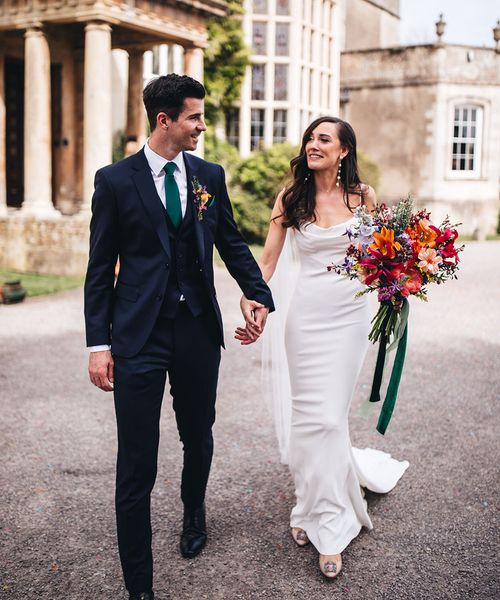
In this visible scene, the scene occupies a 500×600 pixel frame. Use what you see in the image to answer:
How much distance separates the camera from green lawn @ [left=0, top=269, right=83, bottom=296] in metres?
12.0

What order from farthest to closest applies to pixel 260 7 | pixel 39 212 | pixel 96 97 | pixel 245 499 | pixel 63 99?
pixel 260 7, pixel 63 99, pixel 39 212, pixel 96 97, pixel 245 499

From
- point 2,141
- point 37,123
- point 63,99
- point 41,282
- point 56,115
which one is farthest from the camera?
point 56,115

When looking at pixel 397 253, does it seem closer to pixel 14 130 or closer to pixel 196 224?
pixel 196 224

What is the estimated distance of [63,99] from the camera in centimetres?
1504

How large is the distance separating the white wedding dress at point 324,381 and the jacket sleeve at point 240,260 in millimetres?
405

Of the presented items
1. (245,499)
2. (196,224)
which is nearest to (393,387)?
(245,499)

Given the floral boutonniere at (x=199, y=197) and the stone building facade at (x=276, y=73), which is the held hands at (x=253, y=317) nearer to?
the floral boutonniere at (x=199, y=197)

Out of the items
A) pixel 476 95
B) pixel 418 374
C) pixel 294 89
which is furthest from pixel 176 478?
pixel 476 95

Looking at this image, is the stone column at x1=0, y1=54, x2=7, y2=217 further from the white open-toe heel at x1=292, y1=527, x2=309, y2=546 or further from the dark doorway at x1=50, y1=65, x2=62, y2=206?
the white open-toe heel at x1=292, y1=527, x2=309, y2=546

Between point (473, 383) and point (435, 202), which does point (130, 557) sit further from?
point (435, 202)

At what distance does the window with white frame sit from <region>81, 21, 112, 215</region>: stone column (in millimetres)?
16248

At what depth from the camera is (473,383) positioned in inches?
272

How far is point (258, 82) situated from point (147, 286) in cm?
1869

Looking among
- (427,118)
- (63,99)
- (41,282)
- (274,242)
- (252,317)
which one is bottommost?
(41,282)
